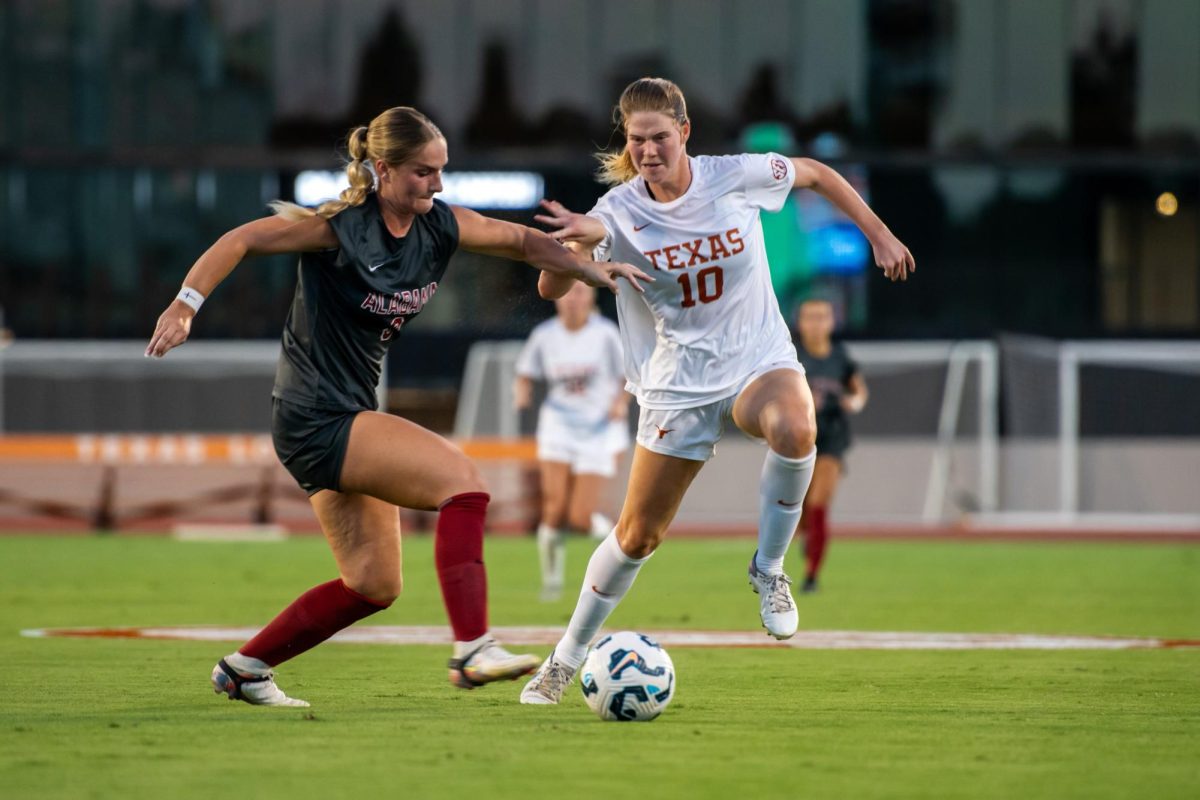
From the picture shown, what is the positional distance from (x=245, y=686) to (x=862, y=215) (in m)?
3.11

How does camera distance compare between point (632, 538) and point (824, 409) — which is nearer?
point (632, 538)

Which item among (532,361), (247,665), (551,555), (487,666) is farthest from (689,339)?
(532,361)

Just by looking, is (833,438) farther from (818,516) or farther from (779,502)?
(779,502)

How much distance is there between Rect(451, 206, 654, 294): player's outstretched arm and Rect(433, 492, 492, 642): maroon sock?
0.97 m

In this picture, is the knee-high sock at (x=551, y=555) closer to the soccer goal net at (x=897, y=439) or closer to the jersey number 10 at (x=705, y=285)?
the jersey number 10 at (x=705, y=285)

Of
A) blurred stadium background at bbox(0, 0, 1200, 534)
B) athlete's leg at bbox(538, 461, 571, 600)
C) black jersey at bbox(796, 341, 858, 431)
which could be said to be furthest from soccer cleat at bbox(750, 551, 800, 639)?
blurred stadium background at bbox(0, 0, 1200, 534)

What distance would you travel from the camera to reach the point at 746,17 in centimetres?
3291

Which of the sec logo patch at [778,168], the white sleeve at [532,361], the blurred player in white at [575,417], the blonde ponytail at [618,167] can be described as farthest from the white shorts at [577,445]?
the sec logo patch at [778,168]

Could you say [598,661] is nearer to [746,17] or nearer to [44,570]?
[44,570]

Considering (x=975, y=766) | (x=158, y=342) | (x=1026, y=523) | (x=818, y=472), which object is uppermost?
(x=158, y=342)

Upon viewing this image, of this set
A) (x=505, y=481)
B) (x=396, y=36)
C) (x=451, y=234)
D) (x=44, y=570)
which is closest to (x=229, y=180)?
(x=396, y=36)

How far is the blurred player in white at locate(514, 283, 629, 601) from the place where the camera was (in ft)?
46.9

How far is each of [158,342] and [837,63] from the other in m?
27.7

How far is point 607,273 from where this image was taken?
7125 mm
